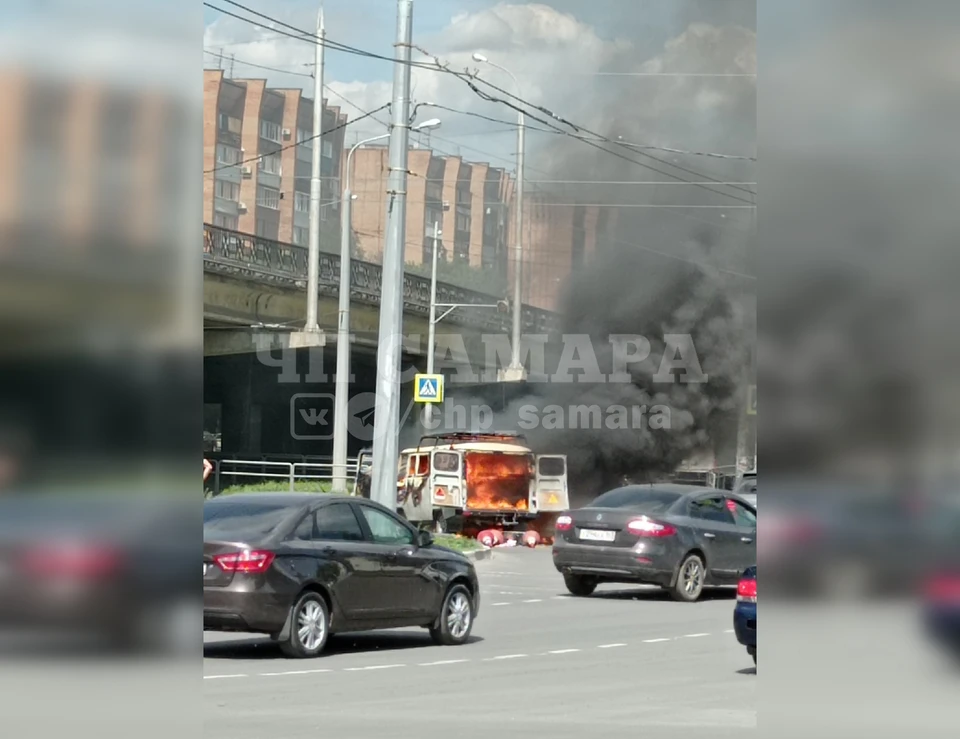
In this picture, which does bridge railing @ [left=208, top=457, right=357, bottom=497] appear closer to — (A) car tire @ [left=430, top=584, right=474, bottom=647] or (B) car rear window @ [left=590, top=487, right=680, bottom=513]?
(A) car tire @ [left=430, top=584, right=474, bottom=647]

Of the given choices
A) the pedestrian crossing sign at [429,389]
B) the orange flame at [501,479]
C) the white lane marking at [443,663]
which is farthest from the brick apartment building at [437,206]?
the white lane marking at [443,663]

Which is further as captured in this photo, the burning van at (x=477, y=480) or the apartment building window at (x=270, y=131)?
the apartment building window at (x=270, y=131)

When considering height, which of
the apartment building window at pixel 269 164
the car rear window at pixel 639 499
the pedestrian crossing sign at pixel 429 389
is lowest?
the car rear window at pixel 639 499

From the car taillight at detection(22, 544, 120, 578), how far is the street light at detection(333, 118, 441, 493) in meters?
2.02

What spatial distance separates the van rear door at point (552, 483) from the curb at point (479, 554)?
92 centimetres

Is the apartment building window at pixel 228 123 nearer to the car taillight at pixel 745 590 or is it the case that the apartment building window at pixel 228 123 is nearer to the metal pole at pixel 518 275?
the metal pole at pixel 518 275

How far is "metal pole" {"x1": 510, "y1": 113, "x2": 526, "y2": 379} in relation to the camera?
5.88 metres

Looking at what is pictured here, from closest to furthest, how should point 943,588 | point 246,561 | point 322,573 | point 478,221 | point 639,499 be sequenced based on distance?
point 943,588, point 639,499, point 478,221, point 246,561, point 322,573

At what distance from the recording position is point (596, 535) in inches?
237

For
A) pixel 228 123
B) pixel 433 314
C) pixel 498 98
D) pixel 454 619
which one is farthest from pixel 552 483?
pixel 228 123

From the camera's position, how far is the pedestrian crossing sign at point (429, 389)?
6262mm

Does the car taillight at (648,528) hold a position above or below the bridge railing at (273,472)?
below

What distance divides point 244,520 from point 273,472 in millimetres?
658

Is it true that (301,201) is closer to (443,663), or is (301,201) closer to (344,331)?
(344,331)
